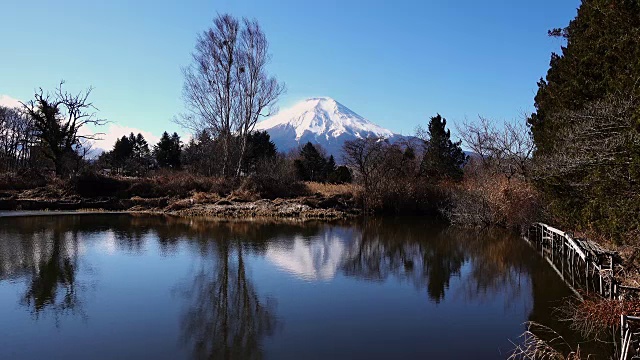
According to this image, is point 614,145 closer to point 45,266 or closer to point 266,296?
point 266,296

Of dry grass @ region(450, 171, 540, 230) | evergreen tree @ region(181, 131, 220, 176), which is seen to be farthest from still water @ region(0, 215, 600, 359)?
evergreen tree @ region(181, 131, 220, 176)

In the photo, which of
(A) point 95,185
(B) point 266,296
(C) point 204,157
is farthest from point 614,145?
(C) point 204,157

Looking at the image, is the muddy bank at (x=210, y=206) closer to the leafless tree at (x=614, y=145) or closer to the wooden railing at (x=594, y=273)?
the wooden railing at (x=594, y=273)

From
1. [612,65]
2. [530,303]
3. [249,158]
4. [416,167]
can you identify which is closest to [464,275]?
[530,303]

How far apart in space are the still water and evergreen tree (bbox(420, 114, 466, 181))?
41.2 ft

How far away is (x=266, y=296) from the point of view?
32.4 ft

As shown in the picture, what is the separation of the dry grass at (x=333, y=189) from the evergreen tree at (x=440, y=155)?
4300 mm

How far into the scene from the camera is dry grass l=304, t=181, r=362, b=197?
2999cm

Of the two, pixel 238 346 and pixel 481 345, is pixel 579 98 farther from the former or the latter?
pixel 238 346

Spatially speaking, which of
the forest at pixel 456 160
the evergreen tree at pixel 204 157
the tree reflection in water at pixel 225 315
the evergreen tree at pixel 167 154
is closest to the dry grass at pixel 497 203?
the forest at pixel 456 160

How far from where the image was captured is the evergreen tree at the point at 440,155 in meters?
31.0

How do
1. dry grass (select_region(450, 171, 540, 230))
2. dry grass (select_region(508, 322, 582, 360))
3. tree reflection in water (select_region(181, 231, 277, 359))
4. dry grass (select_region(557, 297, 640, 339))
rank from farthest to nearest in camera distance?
dry grass (select_region(450, 171, 540, 230)) < dry grass (select_region(557, 297, 640, 339)) < tree reflection in water (select_region(181, 231, 277, 359)) < dry grass (select_region(508, 322, 582, 360))

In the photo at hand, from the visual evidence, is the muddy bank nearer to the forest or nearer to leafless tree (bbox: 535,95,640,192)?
the forest

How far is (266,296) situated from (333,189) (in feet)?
72.0
